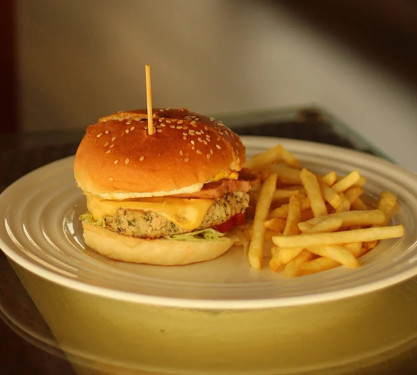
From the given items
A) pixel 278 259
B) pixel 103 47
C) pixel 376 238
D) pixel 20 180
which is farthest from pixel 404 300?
pixel 103 47

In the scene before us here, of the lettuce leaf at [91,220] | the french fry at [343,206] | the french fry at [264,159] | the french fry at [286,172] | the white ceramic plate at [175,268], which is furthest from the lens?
the french fry at [264,159]

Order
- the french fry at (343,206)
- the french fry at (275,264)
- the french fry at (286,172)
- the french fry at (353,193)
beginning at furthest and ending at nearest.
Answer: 1. the french fry at (286,172)
2. the french fry at (353,193)
3. the french fry at (343,206)
4. the french fry at (275,264)

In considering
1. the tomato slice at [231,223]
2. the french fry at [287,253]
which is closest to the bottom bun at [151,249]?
the tomato slice at [231,223]

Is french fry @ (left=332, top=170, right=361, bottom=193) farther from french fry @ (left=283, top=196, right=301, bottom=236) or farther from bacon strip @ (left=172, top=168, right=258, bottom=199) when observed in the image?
bacon strip @ (left=172, top=168, right=258, bottom=199)

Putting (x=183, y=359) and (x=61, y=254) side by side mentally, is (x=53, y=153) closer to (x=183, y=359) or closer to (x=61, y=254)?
(x=61, y=254)

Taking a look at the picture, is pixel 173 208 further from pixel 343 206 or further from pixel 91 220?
pixel 343 206

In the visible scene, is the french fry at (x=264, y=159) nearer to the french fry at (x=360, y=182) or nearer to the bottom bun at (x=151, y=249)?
the french fry at (x=360, y=182)

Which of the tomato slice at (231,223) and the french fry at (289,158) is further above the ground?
the french fry at (289,158)
